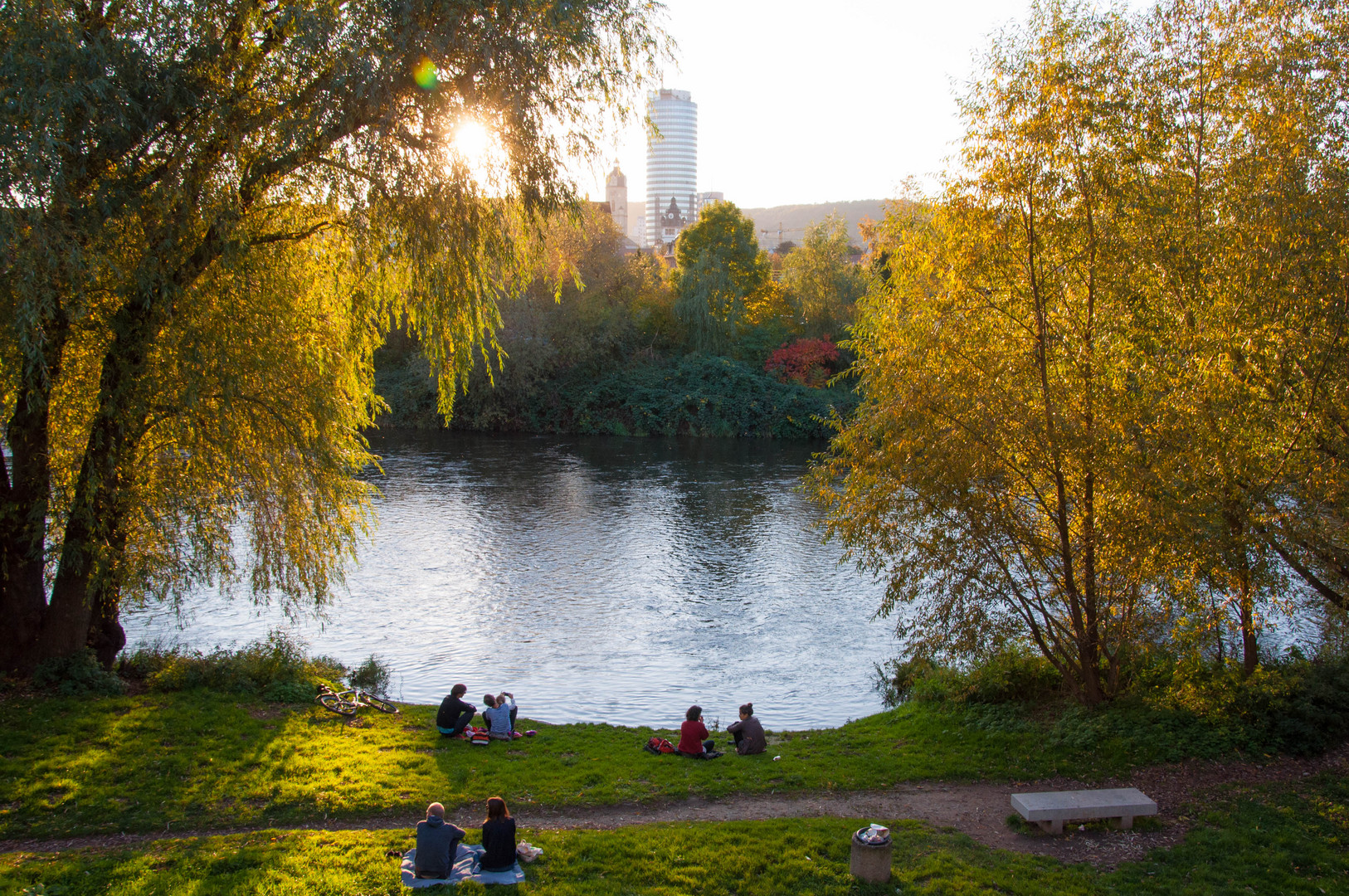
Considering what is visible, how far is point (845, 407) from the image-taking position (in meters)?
58.3

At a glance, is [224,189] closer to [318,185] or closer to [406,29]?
[318,185]

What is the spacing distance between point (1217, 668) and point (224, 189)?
15729mm

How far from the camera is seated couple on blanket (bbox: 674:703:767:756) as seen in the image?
12.5 m

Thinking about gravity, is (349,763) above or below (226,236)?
below

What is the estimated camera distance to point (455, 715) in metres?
12.7

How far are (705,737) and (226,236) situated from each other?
9521 millimetres

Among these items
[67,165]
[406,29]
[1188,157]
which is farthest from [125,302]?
[1188,157]

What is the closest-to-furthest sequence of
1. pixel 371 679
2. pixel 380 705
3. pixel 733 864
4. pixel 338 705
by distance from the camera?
1. pixel 733 864
2. pixel 338 705
3. pixel 380 705
4. pixel 371 679

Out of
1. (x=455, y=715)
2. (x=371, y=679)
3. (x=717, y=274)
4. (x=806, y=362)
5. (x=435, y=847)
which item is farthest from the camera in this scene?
(x=717, y=274)

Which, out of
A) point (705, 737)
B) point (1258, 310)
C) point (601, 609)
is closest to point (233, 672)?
point (705, 737)

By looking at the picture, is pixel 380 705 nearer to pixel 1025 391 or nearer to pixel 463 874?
pixel 463 874

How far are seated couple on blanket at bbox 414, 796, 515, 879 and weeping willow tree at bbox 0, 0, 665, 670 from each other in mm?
6432

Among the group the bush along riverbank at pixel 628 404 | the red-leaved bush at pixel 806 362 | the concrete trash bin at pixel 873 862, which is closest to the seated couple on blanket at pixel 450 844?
the concrete trash bin at pixel 873 862

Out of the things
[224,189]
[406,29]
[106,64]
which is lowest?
[224,189]
